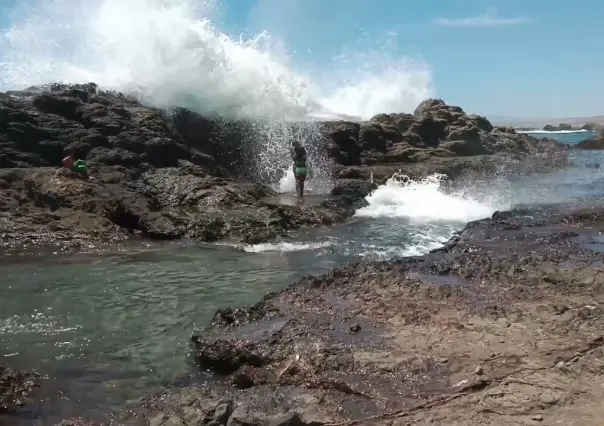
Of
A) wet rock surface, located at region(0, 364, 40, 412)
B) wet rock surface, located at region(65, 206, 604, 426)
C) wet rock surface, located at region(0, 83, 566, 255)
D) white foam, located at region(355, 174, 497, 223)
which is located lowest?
wet rock surface, located at region(0, 364, 40, 412)

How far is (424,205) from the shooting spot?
14.9 meters

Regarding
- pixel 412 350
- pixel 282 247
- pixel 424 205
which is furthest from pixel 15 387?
pixel 424 205

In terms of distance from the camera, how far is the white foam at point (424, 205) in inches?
559

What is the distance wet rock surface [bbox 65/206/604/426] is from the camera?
3.92 metres

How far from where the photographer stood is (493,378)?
4.25 m

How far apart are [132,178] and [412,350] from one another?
397 inches

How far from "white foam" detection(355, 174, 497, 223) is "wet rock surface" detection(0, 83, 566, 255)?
0.51m

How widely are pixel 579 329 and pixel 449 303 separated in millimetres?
1287

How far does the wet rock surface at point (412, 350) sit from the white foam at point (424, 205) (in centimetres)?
649

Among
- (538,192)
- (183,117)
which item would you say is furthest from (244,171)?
(538,192)

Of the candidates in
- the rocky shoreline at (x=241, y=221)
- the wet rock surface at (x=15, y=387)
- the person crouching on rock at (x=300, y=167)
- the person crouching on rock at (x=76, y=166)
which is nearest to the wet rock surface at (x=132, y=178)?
the rocky shoreline at (x=241, y=221)

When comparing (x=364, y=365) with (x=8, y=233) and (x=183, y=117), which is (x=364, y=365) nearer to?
(x=8, y=233)

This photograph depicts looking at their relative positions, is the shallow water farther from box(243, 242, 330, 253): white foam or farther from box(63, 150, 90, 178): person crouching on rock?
box(63, 150, 90, 178): person crouching on rock

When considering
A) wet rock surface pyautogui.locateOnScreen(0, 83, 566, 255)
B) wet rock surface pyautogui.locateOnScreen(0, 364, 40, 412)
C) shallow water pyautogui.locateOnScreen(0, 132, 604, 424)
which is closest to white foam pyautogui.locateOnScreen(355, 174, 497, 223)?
wet rock surface pyautogui.locateOnScreen(0, 83, 566, 255)
